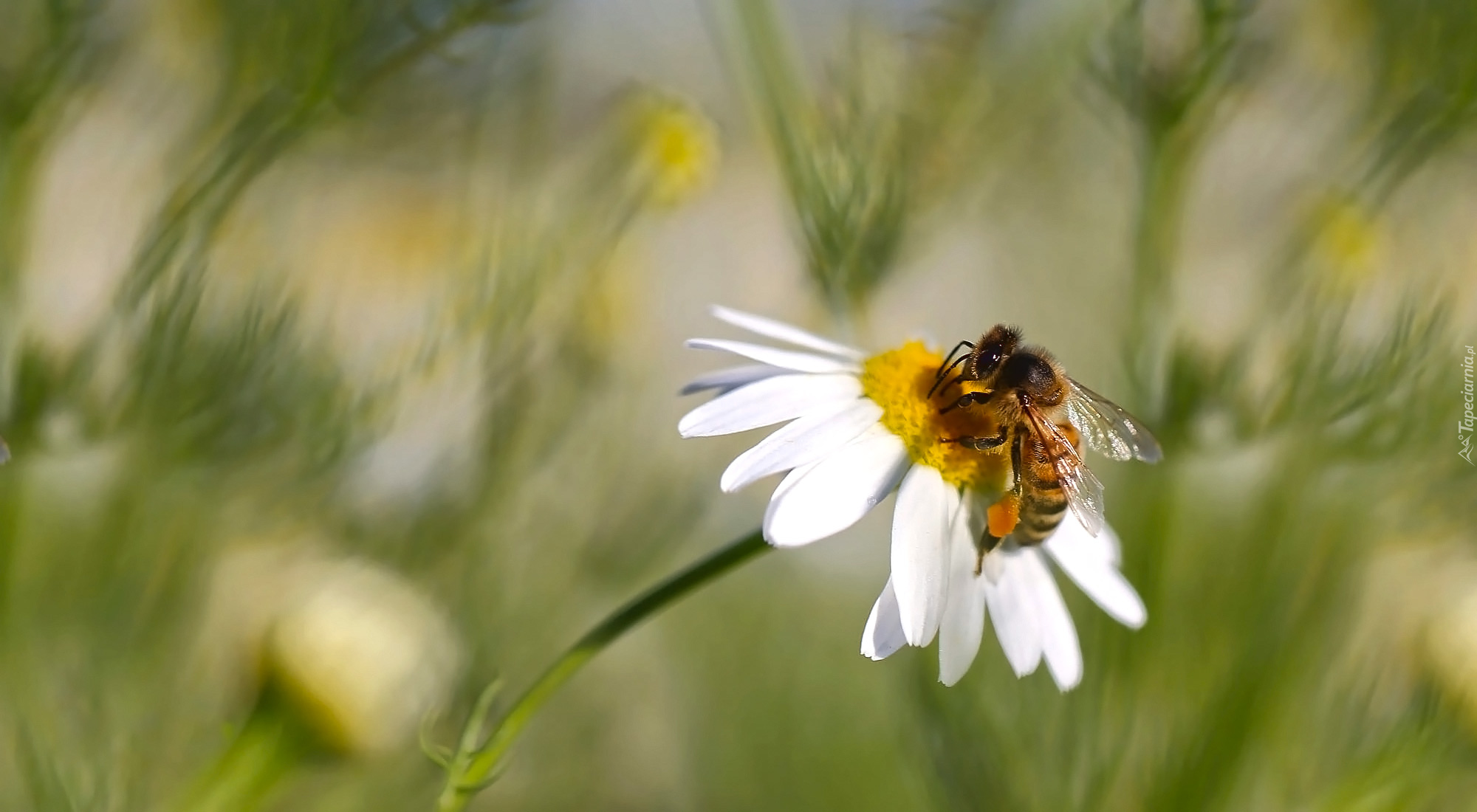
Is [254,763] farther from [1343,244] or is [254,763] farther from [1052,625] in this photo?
[1343,244]

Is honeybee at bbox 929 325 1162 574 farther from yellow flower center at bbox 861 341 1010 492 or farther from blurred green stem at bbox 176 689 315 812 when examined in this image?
blurred green stem at bbox 176 689 315 812

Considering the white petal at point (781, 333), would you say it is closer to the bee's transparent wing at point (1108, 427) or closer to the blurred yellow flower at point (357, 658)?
the bee's transparent wing at point (1108, 427)

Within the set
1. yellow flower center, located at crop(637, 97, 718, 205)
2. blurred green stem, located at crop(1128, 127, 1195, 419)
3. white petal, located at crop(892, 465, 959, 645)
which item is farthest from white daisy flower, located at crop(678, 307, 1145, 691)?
yellow flower center, located at crop(637, 97, 718, 205)

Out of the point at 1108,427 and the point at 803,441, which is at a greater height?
the point at 1108,427

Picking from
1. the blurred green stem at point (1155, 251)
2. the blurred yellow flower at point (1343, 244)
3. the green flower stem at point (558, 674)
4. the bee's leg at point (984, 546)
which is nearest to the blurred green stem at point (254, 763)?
the green flower stem at point (558, 674)

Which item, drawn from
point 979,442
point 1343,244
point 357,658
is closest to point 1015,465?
point 979,442

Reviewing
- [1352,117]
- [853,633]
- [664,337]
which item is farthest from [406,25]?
[853,633]
